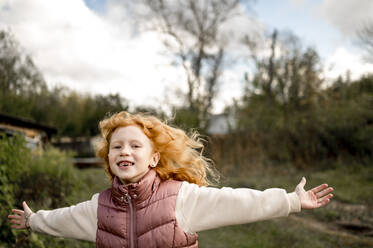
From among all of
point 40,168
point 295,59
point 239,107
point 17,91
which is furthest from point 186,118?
point 17,91

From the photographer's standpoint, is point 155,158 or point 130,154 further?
point 155,158

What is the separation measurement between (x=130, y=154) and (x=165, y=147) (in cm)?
37

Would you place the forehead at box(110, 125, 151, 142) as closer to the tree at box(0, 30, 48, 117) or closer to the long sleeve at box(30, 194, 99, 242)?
the long sleeve at box(30, 194, 99, 242)

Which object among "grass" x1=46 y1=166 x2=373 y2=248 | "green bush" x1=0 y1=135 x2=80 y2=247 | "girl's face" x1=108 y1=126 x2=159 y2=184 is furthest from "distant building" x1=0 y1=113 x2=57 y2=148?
"girl's face" x1=108 y1=126 x2=159 y2=184

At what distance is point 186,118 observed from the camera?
44.3ft

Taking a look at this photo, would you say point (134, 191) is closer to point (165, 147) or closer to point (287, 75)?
point (165, 147)

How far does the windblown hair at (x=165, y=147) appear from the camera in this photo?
2383 mm

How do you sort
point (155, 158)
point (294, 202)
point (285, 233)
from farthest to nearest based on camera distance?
point (285, 233)
point (155, 158)
point (294, 202)

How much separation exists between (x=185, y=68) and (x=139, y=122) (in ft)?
69.4

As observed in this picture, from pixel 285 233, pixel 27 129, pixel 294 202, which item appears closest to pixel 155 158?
pixel 294 202

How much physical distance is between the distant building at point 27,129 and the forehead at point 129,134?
6.87m

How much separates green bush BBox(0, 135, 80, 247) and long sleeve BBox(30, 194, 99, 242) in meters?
1.09

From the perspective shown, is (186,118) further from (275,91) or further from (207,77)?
(275,91)

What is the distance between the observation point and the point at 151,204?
210 cm
